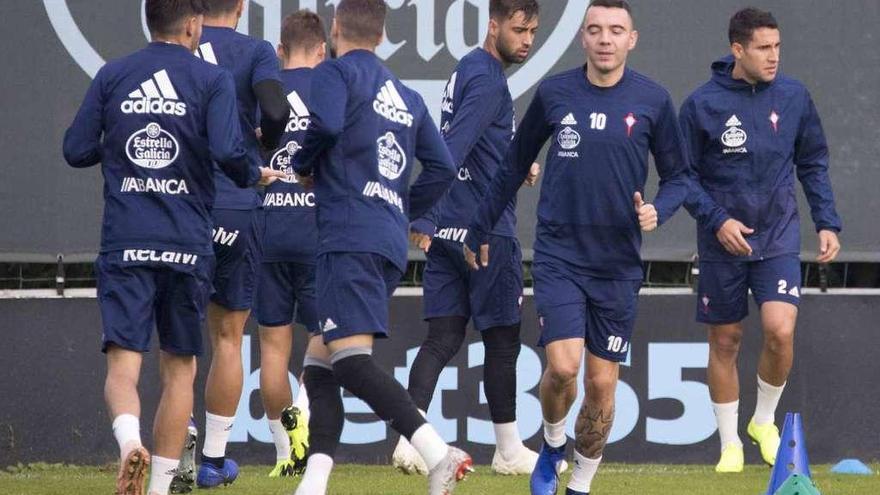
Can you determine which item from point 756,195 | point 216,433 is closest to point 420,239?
point 216,433

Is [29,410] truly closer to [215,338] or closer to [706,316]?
[215,338]

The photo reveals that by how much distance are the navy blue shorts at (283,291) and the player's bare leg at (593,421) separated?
1.81 m

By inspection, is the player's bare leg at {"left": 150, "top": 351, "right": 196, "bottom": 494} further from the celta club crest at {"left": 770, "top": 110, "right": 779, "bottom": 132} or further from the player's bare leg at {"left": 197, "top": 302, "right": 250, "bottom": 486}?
the celta club crest at {"left": 770, "top": 110, "right": 779, "bottom": 132}

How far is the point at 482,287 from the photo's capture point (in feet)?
27.5

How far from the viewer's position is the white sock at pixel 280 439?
8773mm

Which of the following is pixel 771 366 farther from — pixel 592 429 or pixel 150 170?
pixel 150 170

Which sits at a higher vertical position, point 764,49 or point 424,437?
point 764,49

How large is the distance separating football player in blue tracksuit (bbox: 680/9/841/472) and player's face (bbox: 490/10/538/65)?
1062mm

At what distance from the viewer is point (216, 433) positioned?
787 centimetres

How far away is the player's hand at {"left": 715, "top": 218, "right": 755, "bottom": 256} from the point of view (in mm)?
8594

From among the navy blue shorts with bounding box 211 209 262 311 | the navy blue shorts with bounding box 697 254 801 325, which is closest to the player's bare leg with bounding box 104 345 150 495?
the navy blue shorts with bounding box 211 209 262 311

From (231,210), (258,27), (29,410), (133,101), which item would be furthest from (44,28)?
(133,101)

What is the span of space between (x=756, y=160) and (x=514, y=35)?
1.41 meters

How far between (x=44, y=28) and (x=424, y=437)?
15.4 feet
